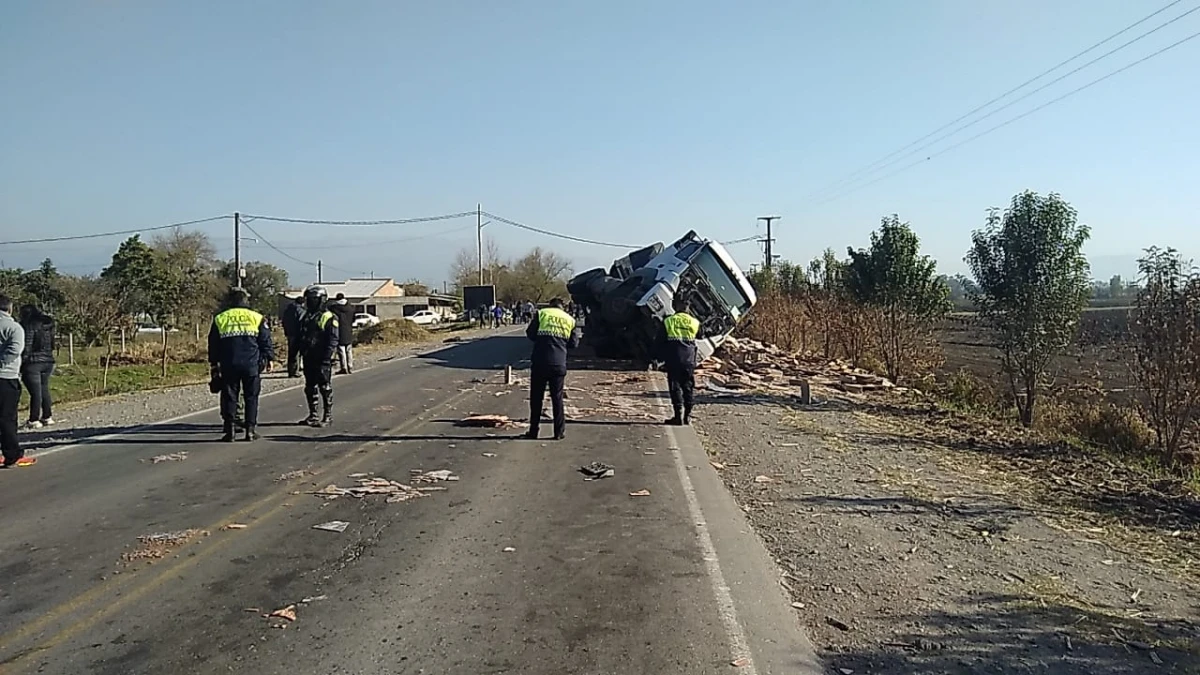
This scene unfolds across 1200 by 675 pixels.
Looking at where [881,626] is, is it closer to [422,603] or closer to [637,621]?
[637,621]

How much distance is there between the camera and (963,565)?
23.0 ft

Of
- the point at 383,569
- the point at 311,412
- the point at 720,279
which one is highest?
the point at 720,279

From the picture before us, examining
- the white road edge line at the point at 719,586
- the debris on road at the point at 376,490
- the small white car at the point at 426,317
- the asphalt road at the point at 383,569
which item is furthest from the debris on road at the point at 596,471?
the small white car at the point at 426,317

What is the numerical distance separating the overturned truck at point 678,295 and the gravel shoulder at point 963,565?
436 inches

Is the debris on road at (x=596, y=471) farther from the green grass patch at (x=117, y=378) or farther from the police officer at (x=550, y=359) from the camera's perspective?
the green grass patch at (x=117, y=378)

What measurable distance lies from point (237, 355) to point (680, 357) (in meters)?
5.87

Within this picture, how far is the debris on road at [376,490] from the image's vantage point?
873 cm

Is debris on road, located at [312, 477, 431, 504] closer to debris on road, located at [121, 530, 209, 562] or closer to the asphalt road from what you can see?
the asphalt road

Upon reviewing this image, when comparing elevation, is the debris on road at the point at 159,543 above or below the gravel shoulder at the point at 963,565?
above

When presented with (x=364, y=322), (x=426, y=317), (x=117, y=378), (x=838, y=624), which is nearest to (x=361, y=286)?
(x=426, y=317)

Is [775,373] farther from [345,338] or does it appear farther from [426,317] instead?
[426,317]

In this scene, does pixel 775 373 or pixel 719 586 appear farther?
pixel 775 373

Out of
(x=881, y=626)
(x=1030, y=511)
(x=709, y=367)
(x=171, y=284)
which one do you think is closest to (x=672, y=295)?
(x=709, y=367)

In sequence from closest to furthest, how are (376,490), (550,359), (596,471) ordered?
(376,490) → (596,471) → (550,359)
